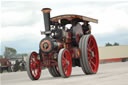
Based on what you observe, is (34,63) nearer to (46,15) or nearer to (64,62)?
(64,62)

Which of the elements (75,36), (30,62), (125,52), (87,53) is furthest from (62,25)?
(125,52)

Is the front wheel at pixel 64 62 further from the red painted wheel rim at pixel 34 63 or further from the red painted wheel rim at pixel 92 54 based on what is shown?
the red painted wheel rim at pixel 92 54

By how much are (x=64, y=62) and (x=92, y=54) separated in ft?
8.54

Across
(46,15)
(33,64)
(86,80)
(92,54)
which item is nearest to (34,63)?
(33,64)

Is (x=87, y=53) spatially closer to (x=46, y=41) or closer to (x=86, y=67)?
(x=86, y=67)

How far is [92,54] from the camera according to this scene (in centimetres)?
1462

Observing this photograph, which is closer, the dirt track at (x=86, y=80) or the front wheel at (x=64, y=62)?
the dirt track at (x=86, y=80)

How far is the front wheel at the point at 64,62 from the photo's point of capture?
11844mm

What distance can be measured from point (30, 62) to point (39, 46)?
885 mm

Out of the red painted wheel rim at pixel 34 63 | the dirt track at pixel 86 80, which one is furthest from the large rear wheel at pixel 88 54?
the red painted wheel rim at pixel 34 63

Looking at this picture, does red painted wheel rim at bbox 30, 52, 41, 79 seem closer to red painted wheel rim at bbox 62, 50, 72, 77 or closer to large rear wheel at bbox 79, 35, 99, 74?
red painted wheel rim at bbox 62, 50, 72, 77

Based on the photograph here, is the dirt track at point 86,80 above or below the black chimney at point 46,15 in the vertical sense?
below

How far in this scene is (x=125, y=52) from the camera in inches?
2174

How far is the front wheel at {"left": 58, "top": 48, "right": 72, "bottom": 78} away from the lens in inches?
466
